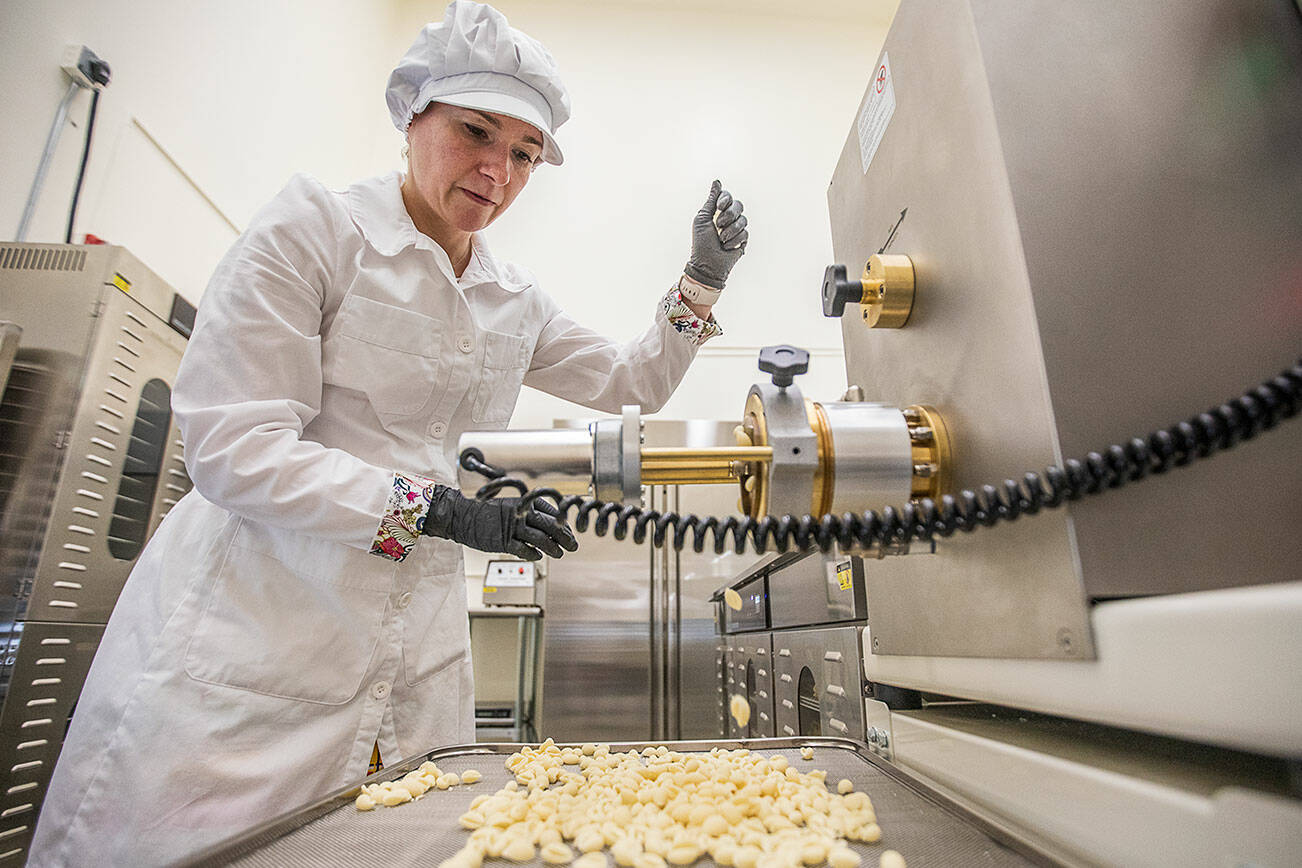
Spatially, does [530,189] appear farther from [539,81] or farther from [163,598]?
[163,598]

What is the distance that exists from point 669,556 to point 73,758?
281 centimetres

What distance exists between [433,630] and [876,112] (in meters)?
0.97

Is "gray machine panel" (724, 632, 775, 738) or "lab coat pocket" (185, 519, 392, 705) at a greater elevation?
"lab coat pocket" (185, 519, 392, 705)

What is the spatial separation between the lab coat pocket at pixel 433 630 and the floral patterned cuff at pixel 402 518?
186mm

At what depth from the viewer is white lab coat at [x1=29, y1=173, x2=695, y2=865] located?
0.85 m

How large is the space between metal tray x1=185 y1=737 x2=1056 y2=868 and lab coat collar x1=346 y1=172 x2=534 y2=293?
81 centimetres

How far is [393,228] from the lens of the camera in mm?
1131

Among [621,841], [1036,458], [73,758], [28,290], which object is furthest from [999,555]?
[28,290]

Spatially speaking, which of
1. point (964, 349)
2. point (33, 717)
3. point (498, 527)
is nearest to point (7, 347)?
point (33, 717)

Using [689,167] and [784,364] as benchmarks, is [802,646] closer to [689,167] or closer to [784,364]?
[784,364]

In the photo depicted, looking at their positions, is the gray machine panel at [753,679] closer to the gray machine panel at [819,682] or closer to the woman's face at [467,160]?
the gray machine panel at [819,682]

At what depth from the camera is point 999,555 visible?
1.59 ft

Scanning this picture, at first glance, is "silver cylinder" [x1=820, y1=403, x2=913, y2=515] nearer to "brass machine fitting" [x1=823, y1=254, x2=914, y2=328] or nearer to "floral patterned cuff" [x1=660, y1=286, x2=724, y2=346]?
"brass machine fitting" [x1=823, y1=254, x2=914, y2=328]

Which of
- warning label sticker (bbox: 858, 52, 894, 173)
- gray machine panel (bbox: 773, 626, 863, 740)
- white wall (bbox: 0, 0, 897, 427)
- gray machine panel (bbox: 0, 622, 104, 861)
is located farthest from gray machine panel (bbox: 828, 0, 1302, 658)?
white wall (bbox: 0, 0, 897, 427)
